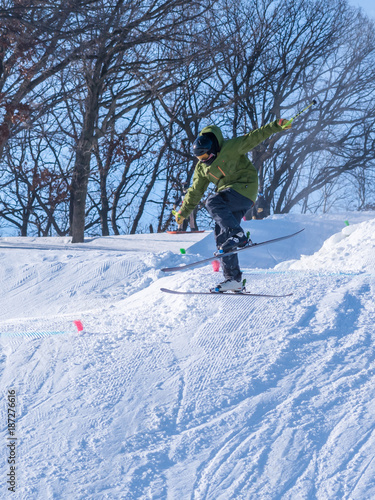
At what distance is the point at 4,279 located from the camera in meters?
11.3

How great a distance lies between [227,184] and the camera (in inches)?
270

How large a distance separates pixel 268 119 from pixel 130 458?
81.5 ft

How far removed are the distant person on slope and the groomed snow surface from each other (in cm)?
57

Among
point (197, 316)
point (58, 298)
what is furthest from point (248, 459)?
point (58, 298)

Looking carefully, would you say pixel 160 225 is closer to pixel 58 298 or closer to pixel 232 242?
pixel 58 298

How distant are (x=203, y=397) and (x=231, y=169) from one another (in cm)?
321

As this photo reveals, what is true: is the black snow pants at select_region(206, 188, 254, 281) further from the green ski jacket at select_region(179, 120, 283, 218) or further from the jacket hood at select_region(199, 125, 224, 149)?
the jacket hood at select_region(199, 125, 224, 149)

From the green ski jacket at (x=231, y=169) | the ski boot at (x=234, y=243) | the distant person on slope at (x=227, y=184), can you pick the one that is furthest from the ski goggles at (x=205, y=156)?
the ski boot at (x=234, y=243)

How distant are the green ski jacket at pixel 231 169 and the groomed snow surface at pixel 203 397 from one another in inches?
51.8

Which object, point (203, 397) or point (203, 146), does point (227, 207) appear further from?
point (203, 397)

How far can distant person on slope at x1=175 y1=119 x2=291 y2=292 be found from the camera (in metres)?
6.58

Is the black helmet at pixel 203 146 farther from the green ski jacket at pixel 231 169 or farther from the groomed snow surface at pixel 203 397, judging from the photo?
the groomed snow surface at pixel 203 397

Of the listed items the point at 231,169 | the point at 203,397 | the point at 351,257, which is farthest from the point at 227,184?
the point at 351,257

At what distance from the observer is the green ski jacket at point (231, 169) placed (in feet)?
21.5
